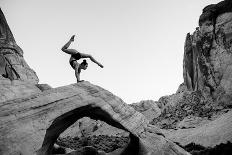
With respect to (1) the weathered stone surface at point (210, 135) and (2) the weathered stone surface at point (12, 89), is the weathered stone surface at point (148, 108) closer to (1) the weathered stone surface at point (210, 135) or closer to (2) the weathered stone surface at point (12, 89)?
(1) the weathered stone surface at point (210, 135)

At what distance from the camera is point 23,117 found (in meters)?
10.8

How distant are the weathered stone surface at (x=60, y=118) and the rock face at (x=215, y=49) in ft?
68.9

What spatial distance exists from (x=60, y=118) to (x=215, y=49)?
30000 mm

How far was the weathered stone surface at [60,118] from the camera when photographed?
10250mm

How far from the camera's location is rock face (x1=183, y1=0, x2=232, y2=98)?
33094 mm

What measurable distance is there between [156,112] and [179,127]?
1767cm

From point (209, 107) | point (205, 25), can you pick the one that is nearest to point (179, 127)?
point (209, 107)

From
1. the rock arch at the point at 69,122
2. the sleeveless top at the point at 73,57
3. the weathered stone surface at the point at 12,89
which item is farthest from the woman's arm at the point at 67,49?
the rock arch at the point at 69,122

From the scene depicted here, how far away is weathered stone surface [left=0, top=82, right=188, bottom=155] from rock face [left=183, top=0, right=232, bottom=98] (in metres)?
21.0

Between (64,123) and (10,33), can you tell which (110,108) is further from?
(10,33)

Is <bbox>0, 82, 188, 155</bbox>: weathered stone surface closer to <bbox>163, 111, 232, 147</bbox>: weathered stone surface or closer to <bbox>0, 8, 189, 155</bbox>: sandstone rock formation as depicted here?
<bbox>0, 8, 189, 155</bbox>: sandstone rock formation

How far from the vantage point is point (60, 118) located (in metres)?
11.5

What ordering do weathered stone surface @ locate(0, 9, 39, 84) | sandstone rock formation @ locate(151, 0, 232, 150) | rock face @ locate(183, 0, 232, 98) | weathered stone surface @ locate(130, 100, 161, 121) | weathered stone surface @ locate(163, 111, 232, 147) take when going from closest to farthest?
weathered stone surface @ locate(163, 111, 232, 147) < sandstone rock formation @ locate(151, 0, 232, 150) < rock face @ locate(183, 0, 232, 98) < weathered stone surface @ locate(0, 9, 39, 84) < weathered stone surface @ locate(130, 100, 161, 121)

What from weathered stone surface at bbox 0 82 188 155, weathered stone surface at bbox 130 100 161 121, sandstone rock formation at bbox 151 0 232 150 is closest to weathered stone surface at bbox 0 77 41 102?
weathered stone surface at bbox 0 82 188 155
